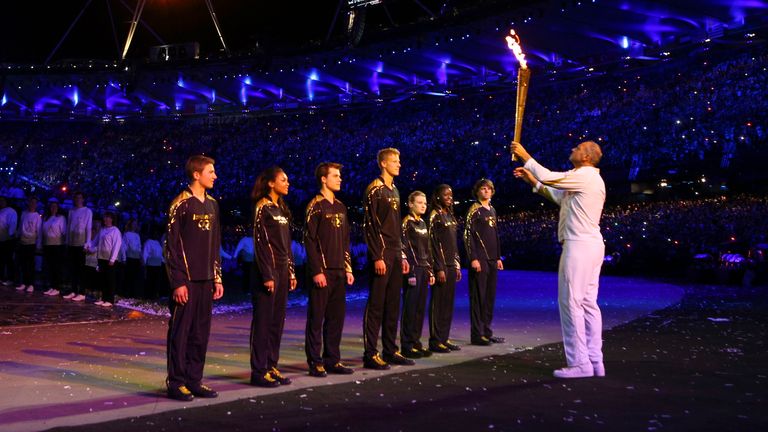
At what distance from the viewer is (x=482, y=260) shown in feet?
32.5

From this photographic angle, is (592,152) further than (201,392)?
Yes

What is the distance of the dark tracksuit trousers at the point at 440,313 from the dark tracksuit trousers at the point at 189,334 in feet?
11.1

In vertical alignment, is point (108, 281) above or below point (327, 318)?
below

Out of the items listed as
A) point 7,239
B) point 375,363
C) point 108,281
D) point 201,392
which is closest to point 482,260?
point 375,363

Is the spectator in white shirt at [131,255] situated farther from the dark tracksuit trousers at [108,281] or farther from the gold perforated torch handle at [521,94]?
the gold perforated torch handle at [521,94]

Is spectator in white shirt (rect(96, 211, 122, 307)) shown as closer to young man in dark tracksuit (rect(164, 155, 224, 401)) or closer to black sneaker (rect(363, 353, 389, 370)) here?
black sneaker (rect(363, 353, 389, 370))

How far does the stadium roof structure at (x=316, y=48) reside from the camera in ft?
71.5

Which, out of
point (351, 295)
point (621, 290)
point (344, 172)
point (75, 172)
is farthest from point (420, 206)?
point (75, 172)

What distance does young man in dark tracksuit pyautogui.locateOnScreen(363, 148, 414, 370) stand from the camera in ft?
25.5

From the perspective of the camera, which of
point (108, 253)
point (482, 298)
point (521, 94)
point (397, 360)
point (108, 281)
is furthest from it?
point (108, 281)

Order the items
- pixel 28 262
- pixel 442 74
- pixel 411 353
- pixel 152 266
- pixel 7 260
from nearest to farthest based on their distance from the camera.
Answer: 1. pixel 411 353
2. pixel 28 262
3. pixel 7 260
4. pixel 152 266
5. pixel 442 74

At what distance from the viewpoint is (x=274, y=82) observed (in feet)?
101

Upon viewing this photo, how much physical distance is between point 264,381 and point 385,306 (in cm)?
175

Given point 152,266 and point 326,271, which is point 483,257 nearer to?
point 326,271
